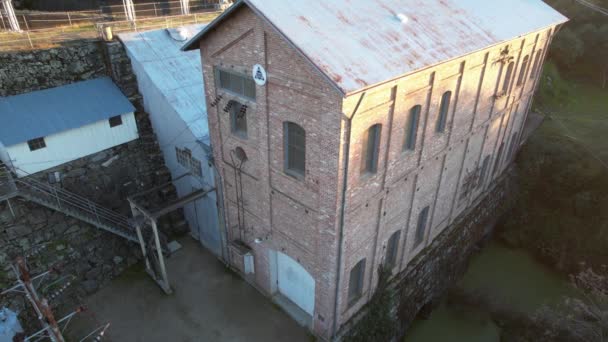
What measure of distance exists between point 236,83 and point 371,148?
4.76 metres

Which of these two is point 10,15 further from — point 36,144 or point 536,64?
point 536,64

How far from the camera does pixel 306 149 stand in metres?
11.1

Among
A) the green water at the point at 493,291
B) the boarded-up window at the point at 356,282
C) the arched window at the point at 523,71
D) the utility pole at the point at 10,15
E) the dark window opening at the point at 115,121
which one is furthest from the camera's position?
the arched window at the point at 523,71

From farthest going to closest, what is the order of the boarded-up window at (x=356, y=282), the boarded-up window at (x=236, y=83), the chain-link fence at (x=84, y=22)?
the chain-link fence at (x=84, y=22), the boarded-up window at (x=356, y=282), the boarded-up window at (x=236, y=83)

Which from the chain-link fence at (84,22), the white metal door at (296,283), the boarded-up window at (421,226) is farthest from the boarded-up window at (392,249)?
the chain-link fence at (84,22)

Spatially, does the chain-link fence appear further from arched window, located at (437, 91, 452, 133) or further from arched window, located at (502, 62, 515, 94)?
arched window, located at (502, 62, 515, 94)

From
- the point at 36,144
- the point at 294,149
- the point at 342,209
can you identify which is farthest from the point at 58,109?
the point at 342,209

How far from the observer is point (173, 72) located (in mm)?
18375

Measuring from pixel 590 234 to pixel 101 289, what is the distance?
24.5 meters

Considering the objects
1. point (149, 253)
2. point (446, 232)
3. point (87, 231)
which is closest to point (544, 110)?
point (446, 232)

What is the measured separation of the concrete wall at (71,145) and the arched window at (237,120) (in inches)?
262

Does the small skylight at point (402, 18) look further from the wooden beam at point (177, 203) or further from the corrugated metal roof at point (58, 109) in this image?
the corrugated metal roof at point (58, 109)

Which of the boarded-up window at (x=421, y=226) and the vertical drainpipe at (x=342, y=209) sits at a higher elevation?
the vertical drainpipe at (x=342, y=209)

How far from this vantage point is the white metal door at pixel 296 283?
14.1 metres
